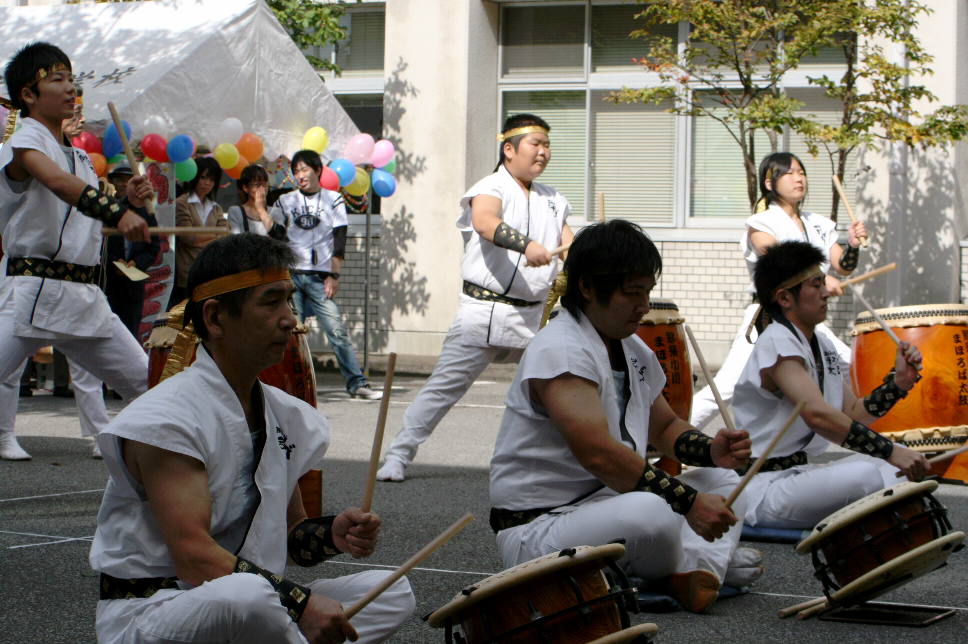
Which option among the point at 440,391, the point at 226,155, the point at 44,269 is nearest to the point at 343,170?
the point at 226,155

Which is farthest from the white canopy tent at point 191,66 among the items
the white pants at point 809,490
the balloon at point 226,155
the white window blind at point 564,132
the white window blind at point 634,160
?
the white pants at point 809,490

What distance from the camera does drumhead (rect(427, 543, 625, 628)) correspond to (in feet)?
9.04

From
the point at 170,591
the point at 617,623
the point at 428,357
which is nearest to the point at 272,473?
the point at 170,591

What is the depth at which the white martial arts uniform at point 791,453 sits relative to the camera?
4930mm

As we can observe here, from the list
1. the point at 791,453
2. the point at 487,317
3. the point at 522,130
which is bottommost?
the point at 791,453

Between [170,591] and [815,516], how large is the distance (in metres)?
2.88

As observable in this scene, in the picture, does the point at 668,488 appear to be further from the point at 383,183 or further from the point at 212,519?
the point at 383,183

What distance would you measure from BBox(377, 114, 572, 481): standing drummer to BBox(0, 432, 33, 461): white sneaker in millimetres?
1874

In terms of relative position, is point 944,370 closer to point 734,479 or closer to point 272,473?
point 734,479

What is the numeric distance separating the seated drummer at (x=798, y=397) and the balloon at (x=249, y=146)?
19.6 feet

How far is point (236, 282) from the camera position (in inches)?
116

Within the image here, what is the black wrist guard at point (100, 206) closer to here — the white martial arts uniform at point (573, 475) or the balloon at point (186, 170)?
the white martial arts uniform at point (573, 475)

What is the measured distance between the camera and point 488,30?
14.5m

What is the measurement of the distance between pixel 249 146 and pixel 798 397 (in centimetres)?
646
